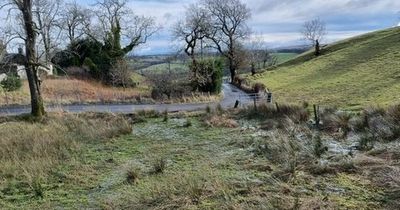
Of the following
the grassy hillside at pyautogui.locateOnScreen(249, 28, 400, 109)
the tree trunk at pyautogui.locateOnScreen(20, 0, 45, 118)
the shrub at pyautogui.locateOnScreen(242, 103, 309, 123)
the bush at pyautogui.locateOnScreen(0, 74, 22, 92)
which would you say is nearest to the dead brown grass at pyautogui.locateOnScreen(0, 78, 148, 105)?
the bush at pyautogui.locateOnScreen(0, 74, 22, 92)

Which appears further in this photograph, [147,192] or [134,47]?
[134,47]

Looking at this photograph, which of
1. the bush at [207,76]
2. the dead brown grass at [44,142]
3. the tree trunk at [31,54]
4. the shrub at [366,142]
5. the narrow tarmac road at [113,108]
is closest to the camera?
the dead brown grass at [44,142]

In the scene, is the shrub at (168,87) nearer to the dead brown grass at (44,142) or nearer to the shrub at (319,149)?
the dead brown grass at (44,142)

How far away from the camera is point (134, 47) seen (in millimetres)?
57500

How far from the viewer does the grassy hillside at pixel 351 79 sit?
→ 3273cm

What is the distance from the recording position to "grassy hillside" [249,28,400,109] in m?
32.7

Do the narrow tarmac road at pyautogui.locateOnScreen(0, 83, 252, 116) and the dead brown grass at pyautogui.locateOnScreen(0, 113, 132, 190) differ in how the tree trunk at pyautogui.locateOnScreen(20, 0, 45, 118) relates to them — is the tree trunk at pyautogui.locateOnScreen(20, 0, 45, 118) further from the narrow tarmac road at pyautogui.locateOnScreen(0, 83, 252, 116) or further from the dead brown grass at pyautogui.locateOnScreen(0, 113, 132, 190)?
the narrow tarmac road at pyautogui.locateOnScreen(0, 83, 252, 116)

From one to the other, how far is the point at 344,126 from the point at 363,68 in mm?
37040

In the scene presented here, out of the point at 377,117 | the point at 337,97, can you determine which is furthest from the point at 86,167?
the point at 337,97

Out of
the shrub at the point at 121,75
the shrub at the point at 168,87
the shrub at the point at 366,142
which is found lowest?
the shrub at the point at 366,142

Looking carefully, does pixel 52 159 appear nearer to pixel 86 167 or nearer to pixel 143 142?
pixel 86 167

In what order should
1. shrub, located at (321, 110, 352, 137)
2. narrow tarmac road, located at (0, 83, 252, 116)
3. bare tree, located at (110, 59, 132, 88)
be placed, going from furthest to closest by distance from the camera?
bare tree, located at (110, 59, 132, 88), narrow tarmac road, located at (0, 83, 252, 116), shrub, located at (321, 110, 352, 137)

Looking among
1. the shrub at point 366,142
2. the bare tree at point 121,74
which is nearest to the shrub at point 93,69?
the bare tree at point 121,74

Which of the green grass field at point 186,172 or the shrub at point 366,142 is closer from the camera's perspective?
the green grass field at point 186,172
